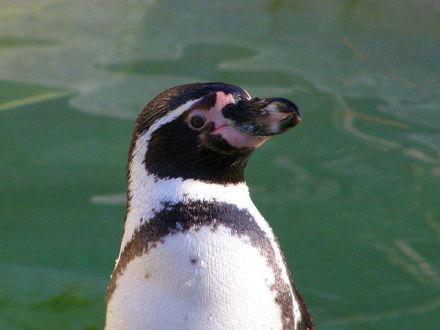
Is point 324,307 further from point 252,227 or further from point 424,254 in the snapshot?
point 252,227

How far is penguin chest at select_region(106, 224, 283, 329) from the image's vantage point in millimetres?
2422

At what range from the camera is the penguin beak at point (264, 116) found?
7.78 ft

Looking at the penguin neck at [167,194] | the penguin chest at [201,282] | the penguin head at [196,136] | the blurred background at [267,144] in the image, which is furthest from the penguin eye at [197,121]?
the blurred background at [267,144]

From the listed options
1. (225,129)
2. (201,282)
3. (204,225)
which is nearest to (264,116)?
(225,129)

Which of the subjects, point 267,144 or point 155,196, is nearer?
point 155,196

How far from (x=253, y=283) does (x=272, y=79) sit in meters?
2.60

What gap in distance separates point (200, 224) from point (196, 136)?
19 cm

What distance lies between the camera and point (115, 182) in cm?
428

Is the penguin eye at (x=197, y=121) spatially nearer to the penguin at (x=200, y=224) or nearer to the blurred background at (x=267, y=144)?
the penguin at (x=200, y=224)

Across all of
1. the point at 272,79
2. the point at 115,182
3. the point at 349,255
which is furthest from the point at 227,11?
the point at 349,255

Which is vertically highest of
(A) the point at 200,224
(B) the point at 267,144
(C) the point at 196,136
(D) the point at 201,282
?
(C) the point at 196,136

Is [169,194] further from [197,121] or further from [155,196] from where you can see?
[197,121]

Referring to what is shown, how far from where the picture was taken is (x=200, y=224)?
2434mm

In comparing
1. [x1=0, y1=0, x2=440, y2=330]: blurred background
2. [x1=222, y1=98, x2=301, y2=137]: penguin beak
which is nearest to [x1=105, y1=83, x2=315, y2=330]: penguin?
[x1=222, y1=98, x2=301, y2=137]: penguin beak
